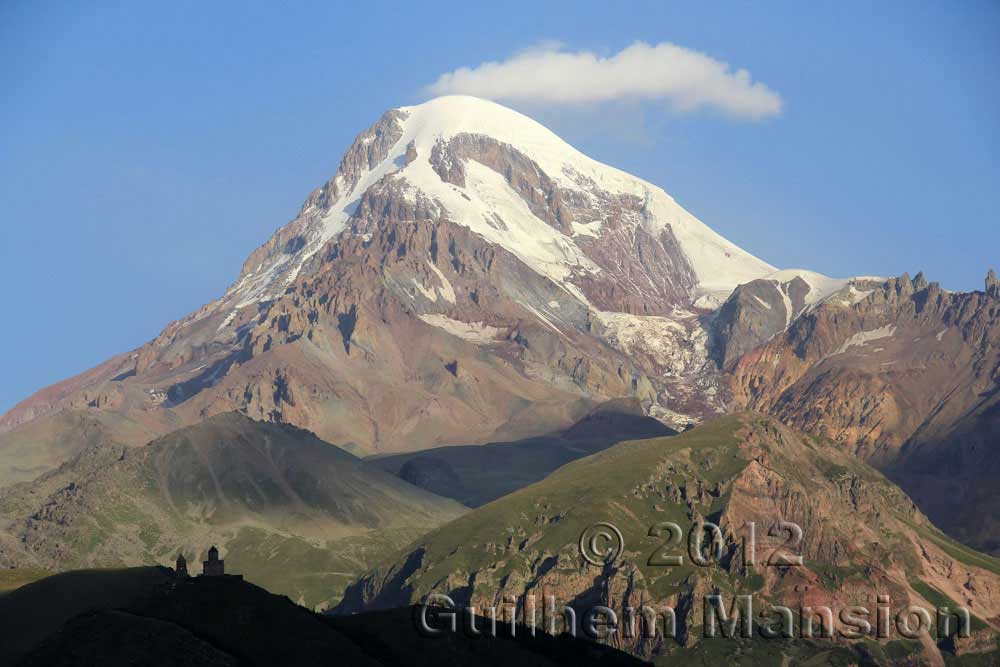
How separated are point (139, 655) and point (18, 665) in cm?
1421

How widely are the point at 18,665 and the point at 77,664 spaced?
8.09 m

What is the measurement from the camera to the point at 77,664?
7756 inches

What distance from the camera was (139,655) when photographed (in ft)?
654

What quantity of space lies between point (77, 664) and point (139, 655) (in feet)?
23.0

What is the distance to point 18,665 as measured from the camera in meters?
200
